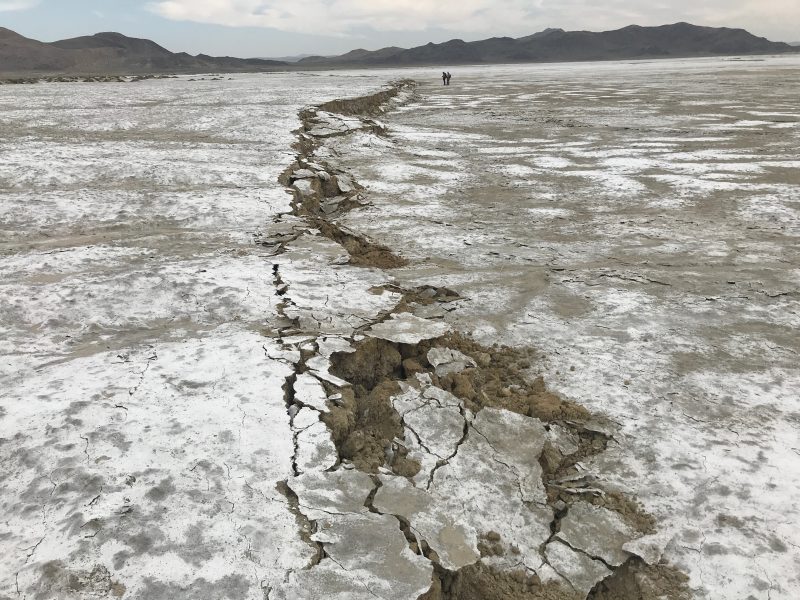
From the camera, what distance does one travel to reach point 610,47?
7520 inches

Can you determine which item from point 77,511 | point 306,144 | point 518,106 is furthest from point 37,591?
point 518,106

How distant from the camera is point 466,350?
4258 mm

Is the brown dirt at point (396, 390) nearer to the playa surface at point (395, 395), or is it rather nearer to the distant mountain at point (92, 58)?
the playa surface at point (395, 395)

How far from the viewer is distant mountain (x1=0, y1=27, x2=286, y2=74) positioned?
104 metres

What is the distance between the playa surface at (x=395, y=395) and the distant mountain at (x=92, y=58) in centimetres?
10725

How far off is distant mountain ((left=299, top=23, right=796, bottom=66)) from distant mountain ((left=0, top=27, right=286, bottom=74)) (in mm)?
51082

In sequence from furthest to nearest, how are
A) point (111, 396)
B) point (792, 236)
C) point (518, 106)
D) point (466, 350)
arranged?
point (518, 106) < point (792, 236) < point (466, 350) < point (111, 396)

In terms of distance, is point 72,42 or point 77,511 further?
point 72,42

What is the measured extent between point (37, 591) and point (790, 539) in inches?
126

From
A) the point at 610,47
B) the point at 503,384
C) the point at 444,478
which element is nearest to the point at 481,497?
the point at 444,478

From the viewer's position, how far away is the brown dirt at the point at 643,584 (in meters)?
2.40

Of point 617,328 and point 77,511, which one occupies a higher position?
point 77,511

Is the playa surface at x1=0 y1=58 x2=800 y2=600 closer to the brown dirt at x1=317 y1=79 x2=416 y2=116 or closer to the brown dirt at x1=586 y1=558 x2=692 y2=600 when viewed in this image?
the brown dirt at x1=586 y1=558 x2=692 y2=600

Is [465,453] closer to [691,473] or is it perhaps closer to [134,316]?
[691,473]
